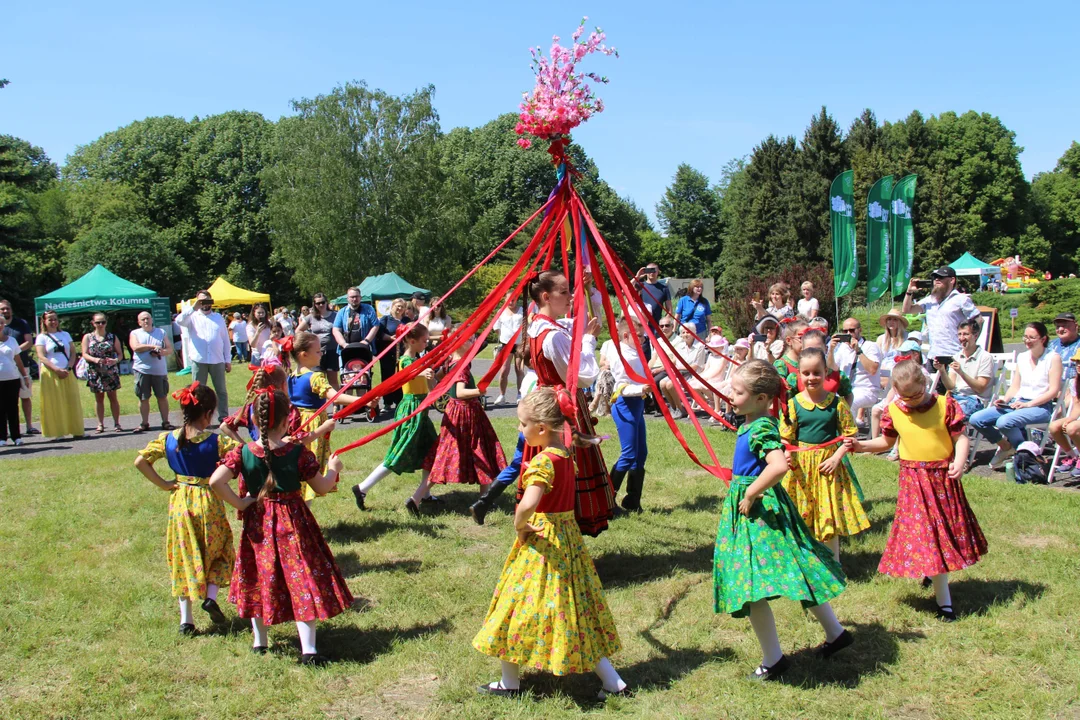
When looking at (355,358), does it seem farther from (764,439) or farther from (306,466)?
(764,439)

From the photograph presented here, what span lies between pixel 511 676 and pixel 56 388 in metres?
9.97

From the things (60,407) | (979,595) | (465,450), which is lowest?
(979,595)

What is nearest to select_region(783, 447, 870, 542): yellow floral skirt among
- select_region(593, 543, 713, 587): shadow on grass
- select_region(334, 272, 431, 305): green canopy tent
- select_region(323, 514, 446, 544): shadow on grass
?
select_region(593, 543, 713, 587): shadow on grass

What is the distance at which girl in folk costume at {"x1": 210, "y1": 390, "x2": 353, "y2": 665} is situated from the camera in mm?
4160

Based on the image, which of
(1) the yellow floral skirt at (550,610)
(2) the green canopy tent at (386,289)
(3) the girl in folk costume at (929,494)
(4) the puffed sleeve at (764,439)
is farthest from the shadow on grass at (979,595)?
(2) the green canopy tent at (386,289)

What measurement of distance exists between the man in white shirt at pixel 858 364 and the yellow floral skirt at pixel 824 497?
394 centimetres

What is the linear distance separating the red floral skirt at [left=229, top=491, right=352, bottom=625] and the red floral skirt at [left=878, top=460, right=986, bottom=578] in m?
3.06

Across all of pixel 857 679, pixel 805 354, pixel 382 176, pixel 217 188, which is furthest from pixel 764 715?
pixel 217 188

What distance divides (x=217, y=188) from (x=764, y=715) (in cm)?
4679

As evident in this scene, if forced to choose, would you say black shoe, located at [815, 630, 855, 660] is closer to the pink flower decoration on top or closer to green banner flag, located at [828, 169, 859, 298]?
the pink flower decoration on top

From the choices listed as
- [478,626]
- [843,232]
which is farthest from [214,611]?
[843,232]

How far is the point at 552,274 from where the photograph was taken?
4.92 meters

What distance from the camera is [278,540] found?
4207mm

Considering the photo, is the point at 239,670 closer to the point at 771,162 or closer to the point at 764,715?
the point at 764,715
